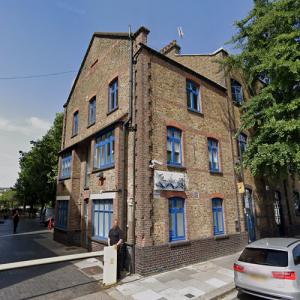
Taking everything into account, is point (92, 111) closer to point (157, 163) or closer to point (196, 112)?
point (196, 112)

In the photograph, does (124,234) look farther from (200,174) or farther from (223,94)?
(223,94)

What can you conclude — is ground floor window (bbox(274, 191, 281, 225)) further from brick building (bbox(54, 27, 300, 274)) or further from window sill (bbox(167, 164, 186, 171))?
window sill (bbox(167, 164, 186, 171))

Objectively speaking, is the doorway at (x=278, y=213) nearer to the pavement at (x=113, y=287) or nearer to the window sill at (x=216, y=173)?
the window sill at (x=216, y=173)

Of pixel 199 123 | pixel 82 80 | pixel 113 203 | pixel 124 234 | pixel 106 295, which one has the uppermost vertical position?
pixel 82 80

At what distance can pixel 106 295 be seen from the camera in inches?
255

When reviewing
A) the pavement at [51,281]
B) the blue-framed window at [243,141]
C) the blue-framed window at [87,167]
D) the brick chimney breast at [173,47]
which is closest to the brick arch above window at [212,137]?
the blue-framed window at [243,141]

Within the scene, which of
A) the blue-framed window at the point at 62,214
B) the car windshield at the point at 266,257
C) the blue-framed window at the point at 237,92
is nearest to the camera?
the car windshield at the point at 266,257

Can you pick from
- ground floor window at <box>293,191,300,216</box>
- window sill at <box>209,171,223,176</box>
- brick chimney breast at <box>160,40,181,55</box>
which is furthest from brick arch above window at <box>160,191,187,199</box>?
ground floor window at <box>293,191,300,216</box>

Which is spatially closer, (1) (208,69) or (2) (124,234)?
(2) (124,234)

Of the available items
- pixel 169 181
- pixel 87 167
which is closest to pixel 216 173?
pixel 169 181

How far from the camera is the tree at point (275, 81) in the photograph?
10.6 meters

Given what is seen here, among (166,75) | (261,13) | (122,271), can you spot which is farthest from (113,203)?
→ (261,13)

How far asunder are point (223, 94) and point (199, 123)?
3.59 m

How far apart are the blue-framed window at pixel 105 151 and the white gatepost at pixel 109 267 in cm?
404
